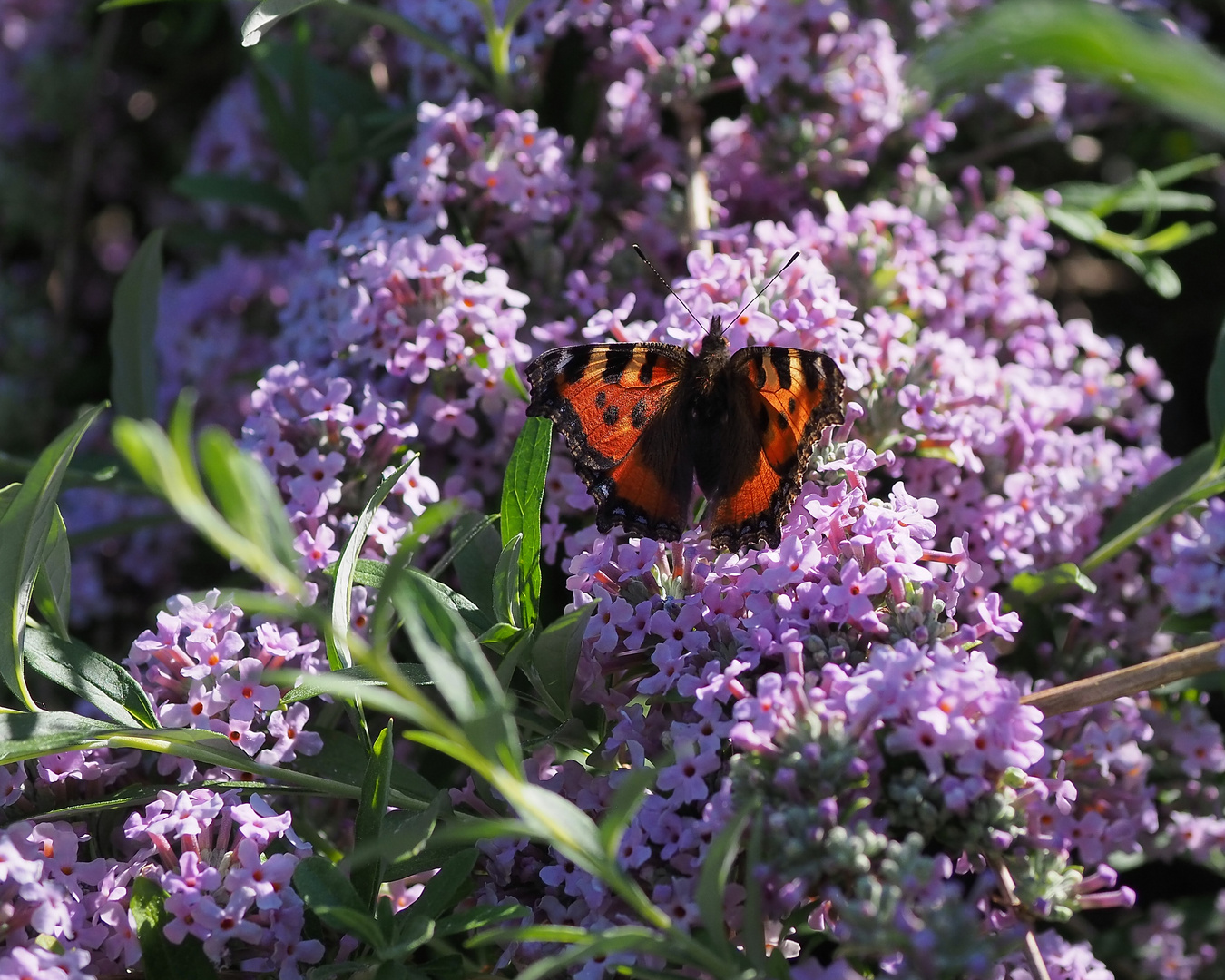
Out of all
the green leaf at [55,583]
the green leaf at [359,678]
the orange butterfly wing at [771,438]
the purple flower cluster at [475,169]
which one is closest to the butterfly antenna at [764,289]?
the orange butterfly wing at [771,438]

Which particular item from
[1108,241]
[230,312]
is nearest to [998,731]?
[1108,241]

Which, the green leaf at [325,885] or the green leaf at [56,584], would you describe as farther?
the green leaf at [56,584]

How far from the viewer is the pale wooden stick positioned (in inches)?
77.9

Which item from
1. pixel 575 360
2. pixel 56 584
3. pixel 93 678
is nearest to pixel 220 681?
pixel 93 678

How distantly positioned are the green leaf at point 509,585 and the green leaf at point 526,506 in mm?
43

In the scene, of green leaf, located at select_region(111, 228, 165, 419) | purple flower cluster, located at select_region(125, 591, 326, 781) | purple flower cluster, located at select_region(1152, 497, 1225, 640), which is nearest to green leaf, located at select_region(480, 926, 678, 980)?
purple flower cluster, located at select_region(125, 591, 326, 781)

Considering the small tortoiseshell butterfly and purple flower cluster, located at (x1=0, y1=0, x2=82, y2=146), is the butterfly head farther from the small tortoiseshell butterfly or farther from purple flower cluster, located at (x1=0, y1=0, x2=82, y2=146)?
purple flower cluster, located at (x1=0, y1=0, x2=82, y2=146)

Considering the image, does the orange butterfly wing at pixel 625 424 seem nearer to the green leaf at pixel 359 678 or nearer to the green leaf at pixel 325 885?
the green leaf at pixel 359 678

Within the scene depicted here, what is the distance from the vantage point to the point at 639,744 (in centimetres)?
201

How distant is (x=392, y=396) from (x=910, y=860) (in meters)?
1.84

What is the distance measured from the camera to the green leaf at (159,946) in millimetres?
1987

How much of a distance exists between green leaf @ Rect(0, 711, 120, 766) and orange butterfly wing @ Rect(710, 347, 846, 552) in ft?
4.28

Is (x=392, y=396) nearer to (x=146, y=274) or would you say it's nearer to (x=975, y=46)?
(x=146, y=274)

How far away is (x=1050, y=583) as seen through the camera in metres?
2.51
